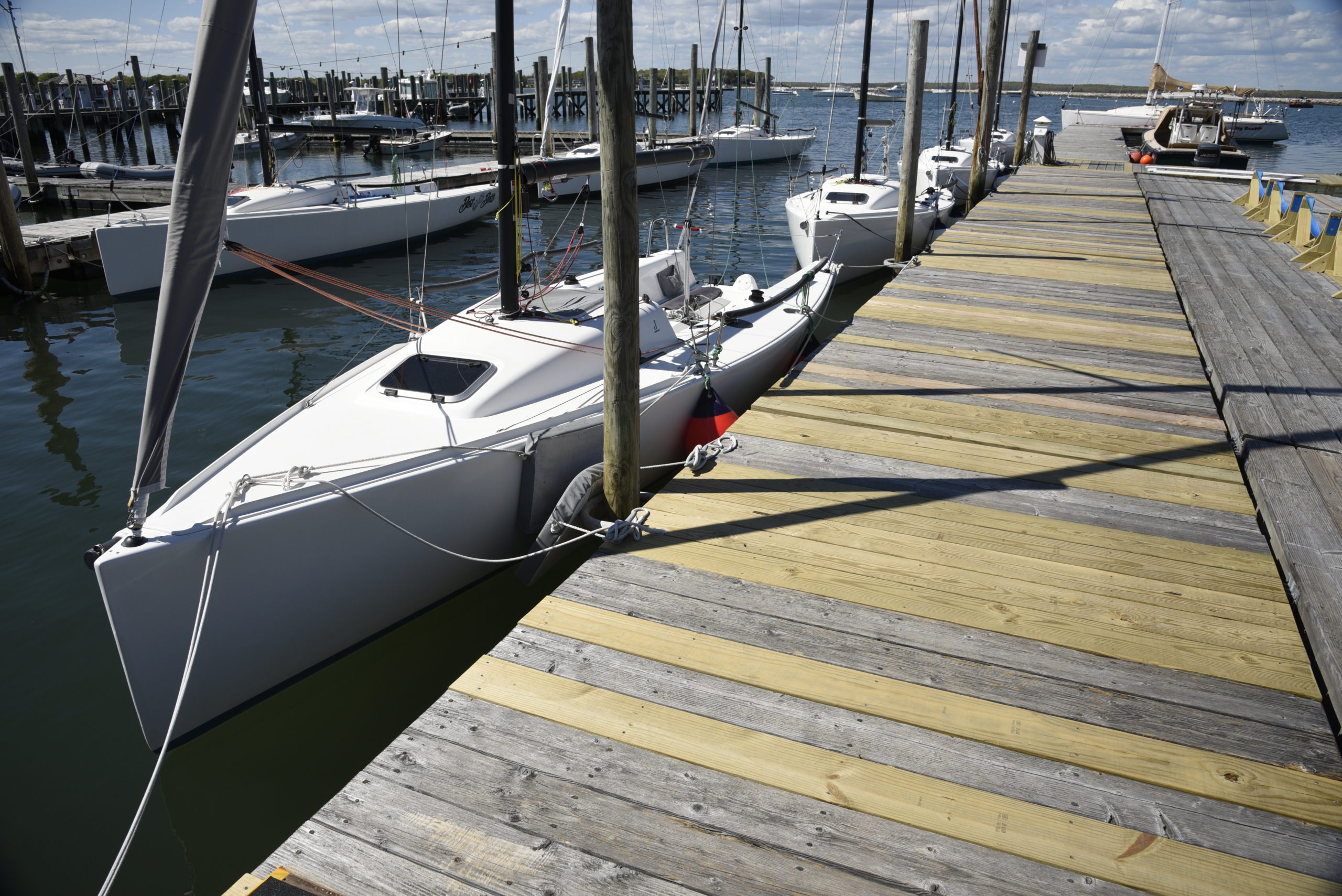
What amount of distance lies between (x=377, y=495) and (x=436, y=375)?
1451 millimetres

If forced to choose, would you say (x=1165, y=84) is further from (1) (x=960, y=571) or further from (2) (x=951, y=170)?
(1) (x=960, y=571)

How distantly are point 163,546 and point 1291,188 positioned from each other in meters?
20.5

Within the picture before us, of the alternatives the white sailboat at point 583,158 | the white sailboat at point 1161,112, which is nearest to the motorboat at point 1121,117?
the white sailboat at point 1161,112

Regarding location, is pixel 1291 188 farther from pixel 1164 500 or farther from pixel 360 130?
pixel 360 130

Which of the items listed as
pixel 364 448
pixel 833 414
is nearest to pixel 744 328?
pixel 833 414

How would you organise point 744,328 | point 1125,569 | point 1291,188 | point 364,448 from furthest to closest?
point 1291,188, point 744,328, point 364,448, point 1125,569

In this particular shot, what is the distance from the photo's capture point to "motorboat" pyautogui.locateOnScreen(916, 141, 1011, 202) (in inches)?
727

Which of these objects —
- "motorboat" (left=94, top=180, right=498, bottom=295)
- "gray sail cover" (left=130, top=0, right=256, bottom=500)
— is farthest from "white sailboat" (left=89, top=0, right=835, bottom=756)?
"motorboat" (left=94, top=180, right=498, bottom=295)

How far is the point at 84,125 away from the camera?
41.4 meters

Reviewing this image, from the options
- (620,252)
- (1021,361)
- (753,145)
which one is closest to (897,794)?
(620,252)

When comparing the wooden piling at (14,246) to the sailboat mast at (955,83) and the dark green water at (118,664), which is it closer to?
the dark green water at (118,664)

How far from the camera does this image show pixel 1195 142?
25.8 metres

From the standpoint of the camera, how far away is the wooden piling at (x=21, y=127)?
755 inches

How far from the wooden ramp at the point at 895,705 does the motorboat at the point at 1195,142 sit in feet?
72.5
